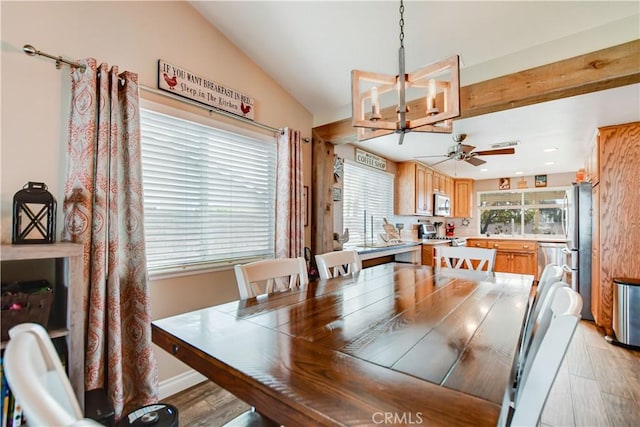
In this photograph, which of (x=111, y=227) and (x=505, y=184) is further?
(x=505, y=184)

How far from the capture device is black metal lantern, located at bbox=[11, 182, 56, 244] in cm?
136

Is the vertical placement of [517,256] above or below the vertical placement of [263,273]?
below

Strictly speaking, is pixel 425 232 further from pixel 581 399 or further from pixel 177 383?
pixel 177 383

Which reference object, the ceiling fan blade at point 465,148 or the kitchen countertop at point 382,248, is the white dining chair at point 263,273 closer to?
the kitchen countertop at point 382,248

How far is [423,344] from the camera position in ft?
3.18

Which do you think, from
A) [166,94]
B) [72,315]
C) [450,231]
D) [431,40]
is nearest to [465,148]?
[431,40]

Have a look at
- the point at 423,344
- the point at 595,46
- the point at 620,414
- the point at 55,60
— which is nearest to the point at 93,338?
the point at 55,60

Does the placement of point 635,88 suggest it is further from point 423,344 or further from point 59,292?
point 59,292

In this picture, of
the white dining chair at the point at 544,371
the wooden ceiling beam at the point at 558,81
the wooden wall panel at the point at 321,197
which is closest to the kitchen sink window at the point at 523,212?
the wooden ceiling beam at the point at 558,81

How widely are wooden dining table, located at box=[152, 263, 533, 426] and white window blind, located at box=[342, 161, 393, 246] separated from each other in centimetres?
251

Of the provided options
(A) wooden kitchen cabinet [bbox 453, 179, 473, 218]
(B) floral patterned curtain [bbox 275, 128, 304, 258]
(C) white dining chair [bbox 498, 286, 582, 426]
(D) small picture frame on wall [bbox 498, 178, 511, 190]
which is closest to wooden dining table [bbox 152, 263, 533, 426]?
(C) white dining chair [bbox 498, 286, 582, 426]

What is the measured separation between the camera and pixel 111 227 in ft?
5.40

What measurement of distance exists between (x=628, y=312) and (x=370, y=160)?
3.19 m

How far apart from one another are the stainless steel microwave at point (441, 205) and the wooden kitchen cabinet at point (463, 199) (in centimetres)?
57
